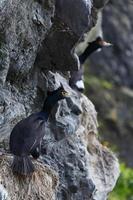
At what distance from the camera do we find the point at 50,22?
12383 mm

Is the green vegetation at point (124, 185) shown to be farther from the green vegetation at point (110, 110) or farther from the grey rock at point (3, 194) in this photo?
the grey rock at point (3, 194)

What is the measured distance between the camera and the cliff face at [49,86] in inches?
470

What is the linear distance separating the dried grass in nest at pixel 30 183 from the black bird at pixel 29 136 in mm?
118

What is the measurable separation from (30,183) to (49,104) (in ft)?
4.45

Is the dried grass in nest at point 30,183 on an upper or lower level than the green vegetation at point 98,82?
upper

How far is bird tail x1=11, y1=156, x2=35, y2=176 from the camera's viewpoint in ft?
37.1

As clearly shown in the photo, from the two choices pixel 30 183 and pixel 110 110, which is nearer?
pixel 30 183

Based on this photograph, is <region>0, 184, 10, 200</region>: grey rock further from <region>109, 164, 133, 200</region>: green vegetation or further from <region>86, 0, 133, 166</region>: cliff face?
<region>86, 0, 133, 166</region>: cliff face

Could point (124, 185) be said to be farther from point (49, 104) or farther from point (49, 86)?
point (49, 104)

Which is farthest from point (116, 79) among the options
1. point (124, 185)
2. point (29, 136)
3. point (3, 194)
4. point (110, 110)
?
point (3, 194)

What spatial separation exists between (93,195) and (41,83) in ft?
6.03

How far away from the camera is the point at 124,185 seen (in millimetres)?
22875

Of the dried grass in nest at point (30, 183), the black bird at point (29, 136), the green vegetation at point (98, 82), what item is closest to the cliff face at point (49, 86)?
the dried grass in nest at point (30, 183)

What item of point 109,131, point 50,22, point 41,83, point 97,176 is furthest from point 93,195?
point 109,131
